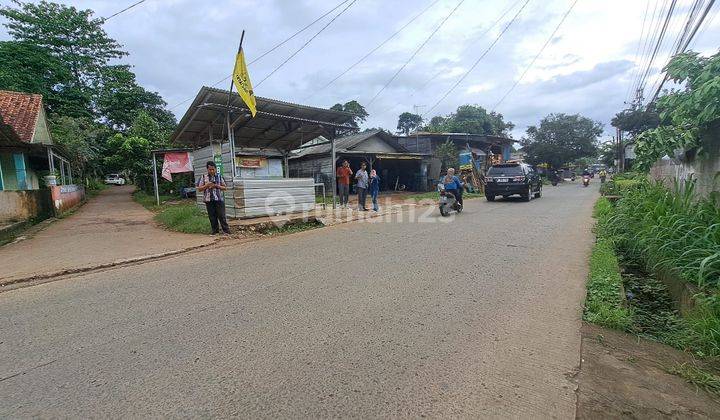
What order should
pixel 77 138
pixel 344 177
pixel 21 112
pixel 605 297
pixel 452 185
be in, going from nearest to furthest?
pixel 605 297 → pixel 452 185 → pixel 344 177 → pixel 21 112 → pixel 77 138

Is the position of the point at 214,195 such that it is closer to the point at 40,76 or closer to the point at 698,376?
the point at 698,376

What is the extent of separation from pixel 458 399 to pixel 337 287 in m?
2.43

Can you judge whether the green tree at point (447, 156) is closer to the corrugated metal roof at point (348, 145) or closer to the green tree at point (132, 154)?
the corrugated metal roof at point (348, 145)

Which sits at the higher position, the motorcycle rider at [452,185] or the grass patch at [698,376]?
the motorcycle rider at [452,185]

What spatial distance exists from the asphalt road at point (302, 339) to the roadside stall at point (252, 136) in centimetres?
378

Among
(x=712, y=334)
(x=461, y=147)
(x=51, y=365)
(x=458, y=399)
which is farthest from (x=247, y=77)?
(x=461, y=147)

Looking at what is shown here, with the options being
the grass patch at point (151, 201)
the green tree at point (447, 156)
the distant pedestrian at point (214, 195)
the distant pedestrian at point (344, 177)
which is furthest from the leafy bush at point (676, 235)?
the green tree at point (447, 156)

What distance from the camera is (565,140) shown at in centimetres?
4222

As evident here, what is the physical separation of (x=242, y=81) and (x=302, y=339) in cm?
658

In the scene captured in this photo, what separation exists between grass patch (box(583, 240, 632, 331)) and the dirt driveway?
673cm

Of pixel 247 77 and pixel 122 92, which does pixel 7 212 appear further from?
pixel 122 92

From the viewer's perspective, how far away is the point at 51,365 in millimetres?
2865

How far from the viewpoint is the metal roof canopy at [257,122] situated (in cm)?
927

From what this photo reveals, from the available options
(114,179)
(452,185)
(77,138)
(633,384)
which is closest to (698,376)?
(633,384)
